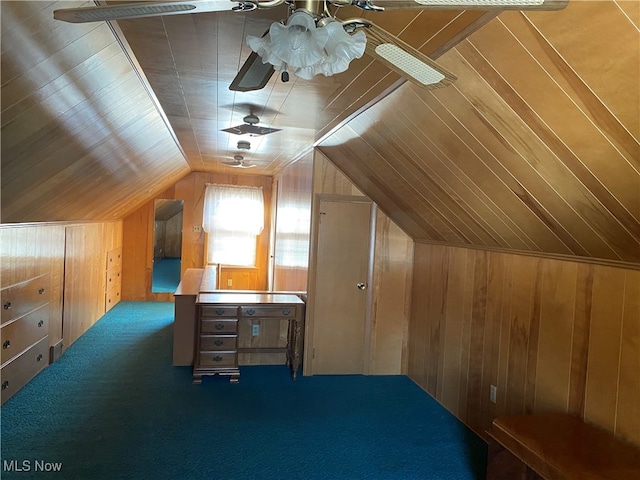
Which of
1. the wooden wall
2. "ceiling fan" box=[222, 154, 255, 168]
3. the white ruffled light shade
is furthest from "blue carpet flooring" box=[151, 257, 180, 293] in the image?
the white ruffled light shade

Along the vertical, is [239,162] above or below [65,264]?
above

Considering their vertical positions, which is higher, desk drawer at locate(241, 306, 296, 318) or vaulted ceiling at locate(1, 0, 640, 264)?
vaulted ceiling at locate(1, 0, 640, 264)

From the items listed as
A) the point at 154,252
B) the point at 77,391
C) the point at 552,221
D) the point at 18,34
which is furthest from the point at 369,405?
the point at 154,252

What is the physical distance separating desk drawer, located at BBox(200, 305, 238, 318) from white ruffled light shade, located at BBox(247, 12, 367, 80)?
114 inches

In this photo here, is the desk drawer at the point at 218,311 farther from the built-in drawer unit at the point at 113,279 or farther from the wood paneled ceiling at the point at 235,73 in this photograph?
the built-in drawer unit at the point at 113,279

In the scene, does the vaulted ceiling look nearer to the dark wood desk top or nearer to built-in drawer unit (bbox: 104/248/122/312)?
the dark wood desk top

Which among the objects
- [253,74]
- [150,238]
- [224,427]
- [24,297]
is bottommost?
[224,427]

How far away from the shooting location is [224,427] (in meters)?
2.89

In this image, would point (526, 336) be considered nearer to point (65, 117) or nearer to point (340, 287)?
point (340, 287)

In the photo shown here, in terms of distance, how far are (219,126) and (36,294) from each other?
2156mm

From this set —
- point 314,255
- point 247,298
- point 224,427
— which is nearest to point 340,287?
point 314,255

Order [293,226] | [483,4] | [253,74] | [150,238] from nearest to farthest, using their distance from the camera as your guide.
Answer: [483,4], [253,74], [293,226], [150,238]

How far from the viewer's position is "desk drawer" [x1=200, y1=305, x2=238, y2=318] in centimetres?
366

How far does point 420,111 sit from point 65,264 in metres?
3.96
